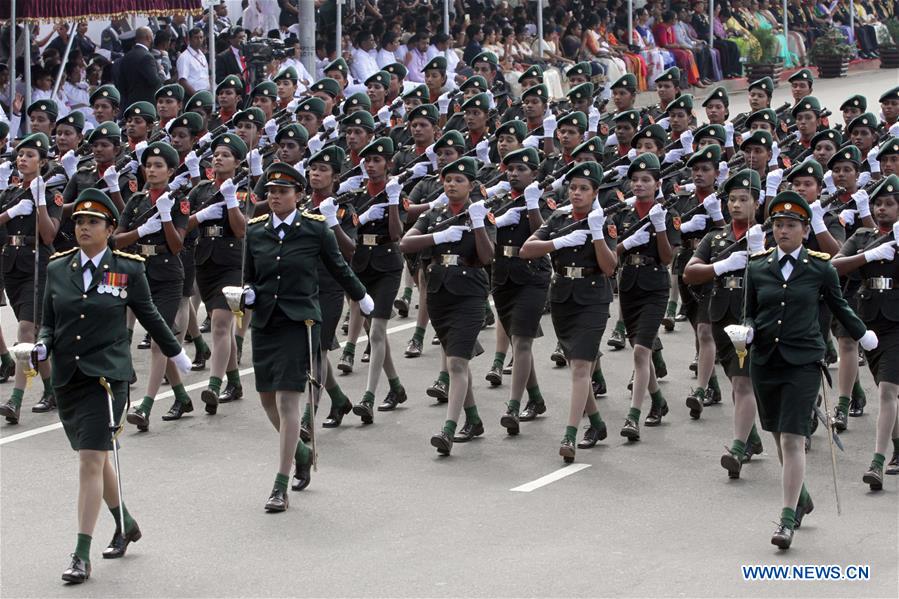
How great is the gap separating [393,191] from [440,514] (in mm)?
3911

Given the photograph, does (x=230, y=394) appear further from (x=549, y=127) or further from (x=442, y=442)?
(x=549, y=127)

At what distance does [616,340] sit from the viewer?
15.7 m

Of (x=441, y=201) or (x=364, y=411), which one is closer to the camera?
(x=441, y=201)

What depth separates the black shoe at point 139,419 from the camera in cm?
1289

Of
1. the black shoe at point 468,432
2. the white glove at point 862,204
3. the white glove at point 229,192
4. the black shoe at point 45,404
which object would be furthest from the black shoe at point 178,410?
the white glove at point 862,204

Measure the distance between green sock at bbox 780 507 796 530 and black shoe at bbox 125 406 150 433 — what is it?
16.2 feet

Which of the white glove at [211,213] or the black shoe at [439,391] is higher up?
the white glove at [211,213]

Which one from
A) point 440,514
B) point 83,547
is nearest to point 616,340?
point 440,514

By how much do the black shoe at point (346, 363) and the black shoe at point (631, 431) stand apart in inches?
116

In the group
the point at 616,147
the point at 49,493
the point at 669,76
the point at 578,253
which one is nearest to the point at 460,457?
the point at 578,253

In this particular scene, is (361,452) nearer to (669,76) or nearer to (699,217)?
(699,217)

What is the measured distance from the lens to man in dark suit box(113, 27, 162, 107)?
71.6 ft

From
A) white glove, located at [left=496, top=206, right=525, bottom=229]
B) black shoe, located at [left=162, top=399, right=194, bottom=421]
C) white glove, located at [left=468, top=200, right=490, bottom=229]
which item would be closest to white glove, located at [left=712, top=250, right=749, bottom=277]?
white glove, located at [left=468, top=200, right=490, bottom=229]

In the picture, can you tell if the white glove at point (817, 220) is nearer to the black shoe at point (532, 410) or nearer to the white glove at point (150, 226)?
the black shoe at point (532, 410)
